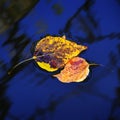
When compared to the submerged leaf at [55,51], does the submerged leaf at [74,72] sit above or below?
below

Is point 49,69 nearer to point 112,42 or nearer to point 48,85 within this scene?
point 48,85

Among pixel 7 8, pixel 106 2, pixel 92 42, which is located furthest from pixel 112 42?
pixel 7 8

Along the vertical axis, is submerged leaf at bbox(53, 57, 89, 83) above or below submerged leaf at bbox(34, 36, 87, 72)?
below
